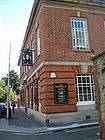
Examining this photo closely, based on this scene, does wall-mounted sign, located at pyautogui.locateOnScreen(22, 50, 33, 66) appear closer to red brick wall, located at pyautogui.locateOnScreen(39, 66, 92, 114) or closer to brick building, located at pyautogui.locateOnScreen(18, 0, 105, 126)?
brick building, located at pyautogui.locateOnScreen(18, 0, 105, 126)

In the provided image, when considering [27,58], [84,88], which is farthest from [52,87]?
[27,58]

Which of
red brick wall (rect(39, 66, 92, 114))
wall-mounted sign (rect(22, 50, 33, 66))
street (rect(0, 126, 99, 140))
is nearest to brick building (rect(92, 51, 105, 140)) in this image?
street (rect(0, 126, 99, 140))

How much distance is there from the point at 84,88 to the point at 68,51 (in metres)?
2.99

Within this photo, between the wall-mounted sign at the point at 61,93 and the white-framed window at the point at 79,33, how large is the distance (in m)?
3.54

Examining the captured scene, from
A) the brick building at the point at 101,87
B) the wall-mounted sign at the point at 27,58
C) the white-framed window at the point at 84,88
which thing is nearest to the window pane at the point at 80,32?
the white-framed window at the point at 84,88

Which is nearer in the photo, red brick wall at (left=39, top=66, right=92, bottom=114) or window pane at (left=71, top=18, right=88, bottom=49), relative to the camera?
red brick wall at (left=39, top=66, right=92, bottom=114)

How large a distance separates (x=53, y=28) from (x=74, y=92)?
4958 millimetres

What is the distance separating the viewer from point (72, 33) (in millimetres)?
18875

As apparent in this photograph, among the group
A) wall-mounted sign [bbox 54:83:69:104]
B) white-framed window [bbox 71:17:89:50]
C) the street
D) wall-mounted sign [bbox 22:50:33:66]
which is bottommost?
the street

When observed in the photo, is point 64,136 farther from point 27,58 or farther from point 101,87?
point 27,58

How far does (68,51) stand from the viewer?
18.1m

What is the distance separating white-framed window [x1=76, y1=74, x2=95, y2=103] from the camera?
17.9 meters

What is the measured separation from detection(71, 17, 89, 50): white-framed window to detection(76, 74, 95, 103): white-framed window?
95.1 inches

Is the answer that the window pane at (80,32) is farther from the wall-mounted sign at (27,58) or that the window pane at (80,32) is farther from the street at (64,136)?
the street at (64,136)
